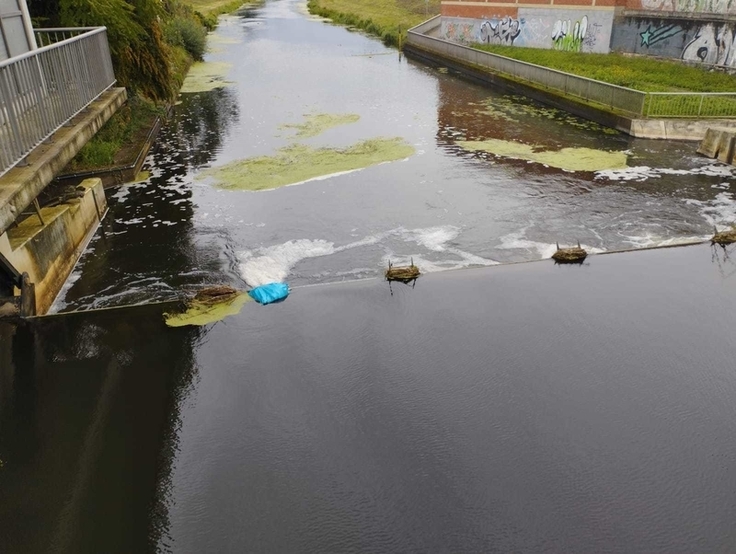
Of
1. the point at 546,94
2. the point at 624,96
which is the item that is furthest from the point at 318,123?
the point at 624,96

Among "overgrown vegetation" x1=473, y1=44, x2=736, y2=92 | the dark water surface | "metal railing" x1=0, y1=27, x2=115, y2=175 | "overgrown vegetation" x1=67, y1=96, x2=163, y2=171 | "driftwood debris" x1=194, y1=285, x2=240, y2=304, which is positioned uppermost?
"metal railing" x1=0, y1=27, x2=115, y2=175

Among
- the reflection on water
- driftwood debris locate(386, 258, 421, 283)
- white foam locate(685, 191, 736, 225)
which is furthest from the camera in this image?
white foam locate(685, 191, 736, 225)

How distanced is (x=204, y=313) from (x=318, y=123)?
12162 millimetres

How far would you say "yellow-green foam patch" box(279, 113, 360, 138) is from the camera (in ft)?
61.1

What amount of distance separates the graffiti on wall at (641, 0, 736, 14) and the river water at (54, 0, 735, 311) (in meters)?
7.13

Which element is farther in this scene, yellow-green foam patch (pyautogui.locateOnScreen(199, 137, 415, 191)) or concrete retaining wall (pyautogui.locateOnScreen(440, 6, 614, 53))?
concrete retaining wall (pyautogui.locateOnScreen(440, 6, 614, 53))

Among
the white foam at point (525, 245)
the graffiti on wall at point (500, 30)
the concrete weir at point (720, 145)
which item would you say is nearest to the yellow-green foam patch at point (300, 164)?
the white foam at point (525, 245)

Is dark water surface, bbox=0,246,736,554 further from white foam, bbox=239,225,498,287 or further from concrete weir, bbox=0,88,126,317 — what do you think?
white foam, bbox=239,225,498,287

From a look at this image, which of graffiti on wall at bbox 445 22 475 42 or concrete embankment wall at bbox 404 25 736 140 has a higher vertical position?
graffiti on wall at bbox 445 22 475 42

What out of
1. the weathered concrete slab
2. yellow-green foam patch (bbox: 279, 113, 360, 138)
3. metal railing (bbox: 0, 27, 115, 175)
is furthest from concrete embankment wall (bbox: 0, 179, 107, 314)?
yellow-green foam patch (bbox: 279, 113, 360, 138)

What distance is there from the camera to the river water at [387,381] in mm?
5637

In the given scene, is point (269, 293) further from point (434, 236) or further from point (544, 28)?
point (544, 28)

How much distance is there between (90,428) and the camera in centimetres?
675

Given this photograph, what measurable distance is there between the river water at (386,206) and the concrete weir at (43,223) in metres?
0.43
